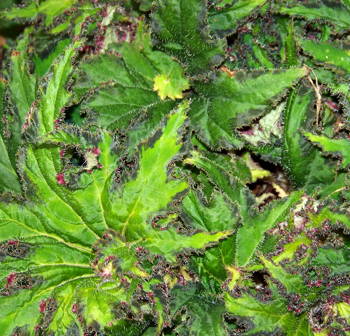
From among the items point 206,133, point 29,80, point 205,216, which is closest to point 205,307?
point 205,216

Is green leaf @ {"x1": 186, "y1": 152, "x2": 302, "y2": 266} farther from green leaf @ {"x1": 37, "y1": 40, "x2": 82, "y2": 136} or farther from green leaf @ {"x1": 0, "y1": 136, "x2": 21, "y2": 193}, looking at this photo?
green leaf @ {"x1": 0, "y1": 136, "x2": 21, "y2": 193}

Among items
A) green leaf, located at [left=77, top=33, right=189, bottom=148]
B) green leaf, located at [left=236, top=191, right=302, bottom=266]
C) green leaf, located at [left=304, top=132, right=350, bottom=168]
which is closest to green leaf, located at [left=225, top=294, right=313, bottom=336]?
green leaf, located at [left=236, top=191, right=302, bottom=266]

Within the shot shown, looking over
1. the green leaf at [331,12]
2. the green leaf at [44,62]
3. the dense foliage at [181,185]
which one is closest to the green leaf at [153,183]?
the dense foliage at [181,185]

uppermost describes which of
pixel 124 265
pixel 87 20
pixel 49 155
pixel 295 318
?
pixel 87 20

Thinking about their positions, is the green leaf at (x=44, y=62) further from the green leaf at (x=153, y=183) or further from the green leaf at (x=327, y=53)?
the green leaf at (x=327, y=53)

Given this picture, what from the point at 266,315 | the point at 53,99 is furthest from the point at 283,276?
the point at 53,99

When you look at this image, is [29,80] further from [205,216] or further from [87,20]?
[205,216]

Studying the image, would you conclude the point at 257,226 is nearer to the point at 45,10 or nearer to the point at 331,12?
the point at 331,12
